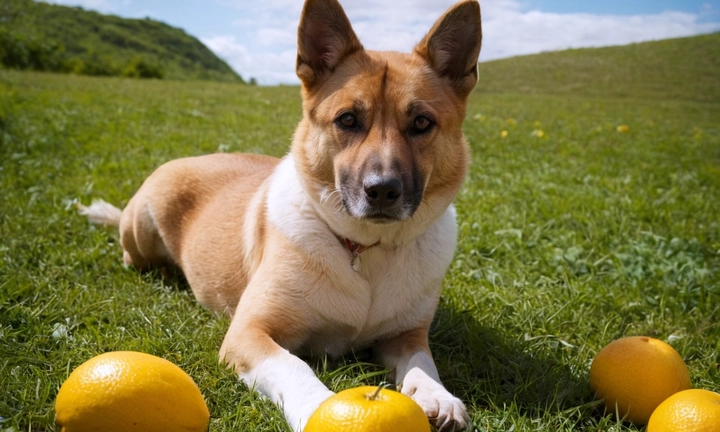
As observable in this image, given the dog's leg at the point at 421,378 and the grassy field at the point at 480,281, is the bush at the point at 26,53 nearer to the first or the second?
the grassy field at the point at 480,281

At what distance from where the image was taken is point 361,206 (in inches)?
105

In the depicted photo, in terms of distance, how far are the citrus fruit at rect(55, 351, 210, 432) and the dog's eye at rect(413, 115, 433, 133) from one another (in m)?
1.61

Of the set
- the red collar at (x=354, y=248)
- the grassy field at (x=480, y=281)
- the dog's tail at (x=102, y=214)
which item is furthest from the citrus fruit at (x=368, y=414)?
the dog's tail at (x=102, y=214)

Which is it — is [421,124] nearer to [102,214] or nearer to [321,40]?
[321,40]

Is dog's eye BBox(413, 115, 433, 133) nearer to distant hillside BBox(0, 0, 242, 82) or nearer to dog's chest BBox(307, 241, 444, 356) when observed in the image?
Result: dog's chest BBox(307, 241, 444, 356)

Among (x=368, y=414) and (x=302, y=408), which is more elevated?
(x=368, y=414)

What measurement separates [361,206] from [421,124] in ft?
1.81

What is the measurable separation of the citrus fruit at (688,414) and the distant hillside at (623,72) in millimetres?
29216

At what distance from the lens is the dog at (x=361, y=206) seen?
8.83 ft

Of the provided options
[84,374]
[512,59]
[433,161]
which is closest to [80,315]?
[84,374]

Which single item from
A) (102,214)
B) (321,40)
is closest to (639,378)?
(321,40)

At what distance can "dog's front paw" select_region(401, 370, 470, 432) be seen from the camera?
2213mm

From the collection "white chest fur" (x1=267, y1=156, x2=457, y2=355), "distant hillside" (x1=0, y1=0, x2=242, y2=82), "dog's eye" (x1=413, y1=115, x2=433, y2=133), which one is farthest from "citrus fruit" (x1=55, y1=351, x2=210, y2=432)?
"distant hillside" (x1=0, y1=0, x2=242, y2=82)

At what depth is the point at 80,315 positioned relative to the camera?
3.13 metres
